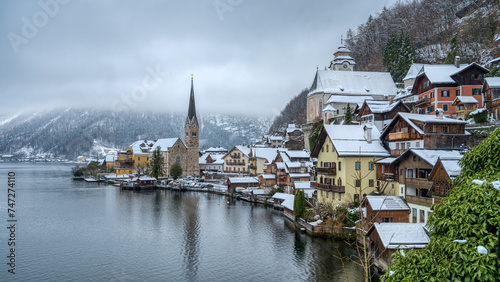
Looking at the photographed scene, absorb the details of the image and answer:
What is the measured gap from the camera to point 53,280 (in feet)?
71.6

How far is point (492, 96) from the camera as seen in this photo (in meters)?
36.6

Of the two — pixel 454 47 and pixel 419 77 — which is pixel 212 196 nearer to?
pixel 419 77

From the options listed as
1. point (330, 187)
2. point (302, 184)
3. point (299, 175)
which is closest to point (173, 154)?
point (299, 175)

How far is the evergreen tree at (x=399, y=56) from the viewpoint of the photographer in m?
72.7

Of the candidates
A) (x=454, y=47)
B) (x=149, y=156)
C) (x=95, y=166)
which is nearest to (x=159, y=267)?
(x=454, y=47)

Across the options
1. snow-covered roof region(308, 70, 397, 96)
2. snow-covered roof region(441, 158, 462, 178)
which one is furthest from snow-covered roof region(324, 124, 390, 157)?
snow-covered roof region(308, 70, 397, 96)

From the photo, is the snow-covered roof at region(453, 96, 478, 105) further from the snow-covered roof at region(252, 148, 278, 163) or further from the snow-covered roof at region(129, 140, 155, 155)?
the snow-covered roof at region(129, 140, 155, 155)

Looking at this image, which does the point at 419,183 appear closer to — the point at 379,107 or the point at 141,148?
the point at 379,107

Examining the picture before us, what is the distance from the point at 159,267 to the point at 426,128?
23.9 meters

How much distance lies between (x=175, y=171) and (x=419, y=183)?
2770 inches

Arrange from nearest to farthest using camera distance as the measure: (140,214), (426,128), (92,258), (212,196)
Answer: (92,258) < (426,128) < (140,214) < (212,196)

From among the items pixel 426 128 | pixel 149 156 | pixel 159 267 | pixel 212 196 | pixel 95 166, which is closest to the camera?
pixel 159 267

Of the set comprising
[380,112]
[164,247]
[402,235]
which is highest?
[380,112]

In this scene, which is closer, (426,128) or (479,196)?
(479,196)
